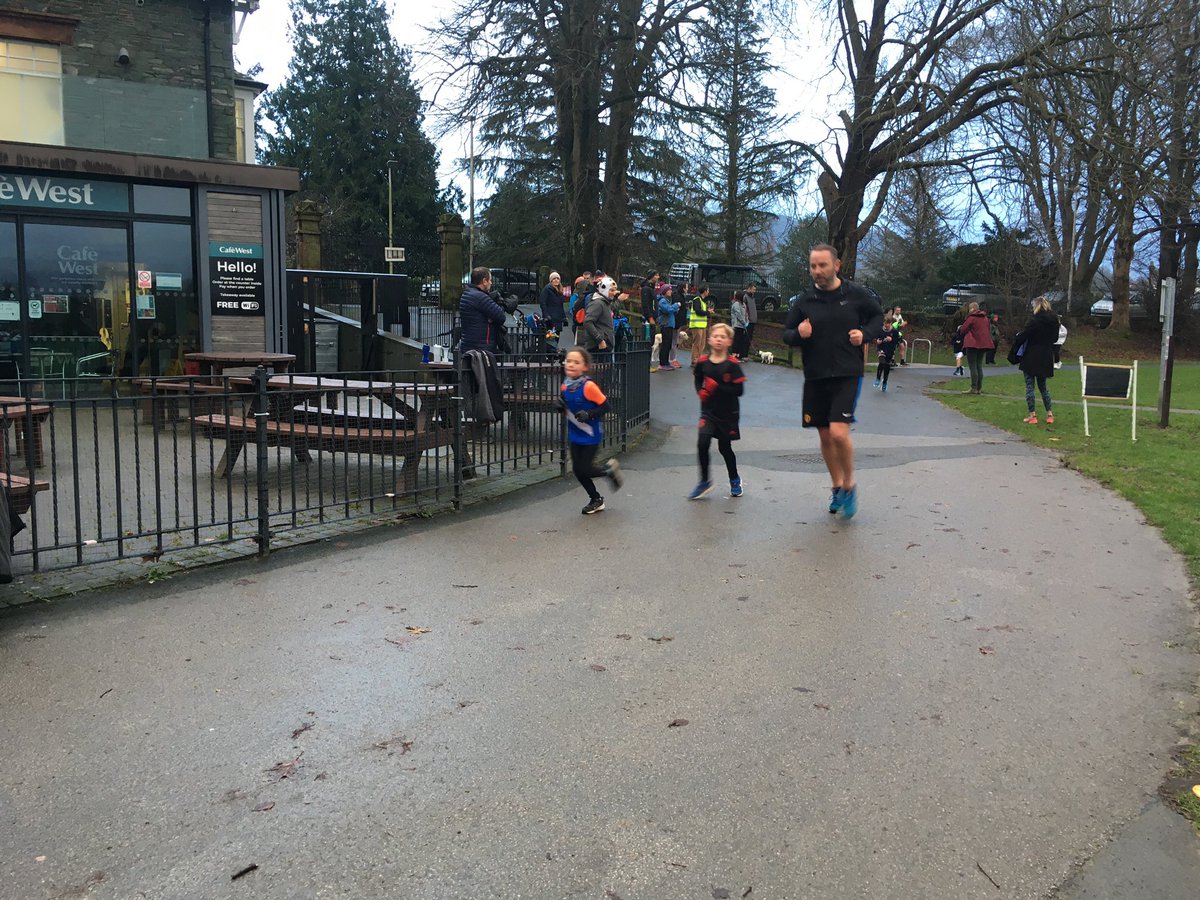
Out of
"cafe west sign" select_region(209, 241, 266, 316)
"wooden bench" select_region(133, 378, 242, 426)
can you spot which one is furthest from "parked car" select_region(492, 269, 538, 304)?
"wooden bench" select_region(133, 378, 242, 426)

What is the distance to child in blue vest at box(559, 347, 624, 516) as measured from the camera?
8.26 meters

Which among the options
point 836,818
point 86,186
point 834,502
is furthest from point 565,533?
point 86,186

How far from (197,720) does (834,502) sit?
5.41 m

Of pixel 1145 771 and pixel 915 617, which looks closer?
pixel 1145 771

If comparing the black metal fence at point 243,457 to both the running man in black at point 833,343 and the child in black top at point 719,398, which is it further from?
the running man in black at point 833,343

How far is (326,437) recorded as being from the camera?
25.2 feet

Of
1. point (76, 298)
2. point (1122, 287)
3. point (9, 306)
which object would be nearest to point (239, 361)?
point (76, 298)

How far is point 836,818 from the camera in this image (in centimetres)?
335

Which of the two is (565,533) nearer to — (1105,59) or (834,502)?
(834,502)

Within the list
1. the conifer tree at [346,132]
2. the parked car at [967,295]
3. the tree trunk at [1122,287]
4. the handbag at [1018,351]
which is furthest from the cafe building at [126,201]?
the tree trunk at [1122,287]

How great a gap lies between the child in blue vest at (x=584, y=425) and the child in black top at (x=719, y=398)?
87 cm

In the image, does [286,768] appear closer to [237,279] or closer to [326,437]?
[326,437]

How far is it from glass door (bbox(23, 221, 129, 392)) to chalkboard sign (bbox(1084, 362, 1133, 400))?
46.6 feet

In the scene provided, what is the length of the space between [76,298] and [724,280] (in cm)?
2830
